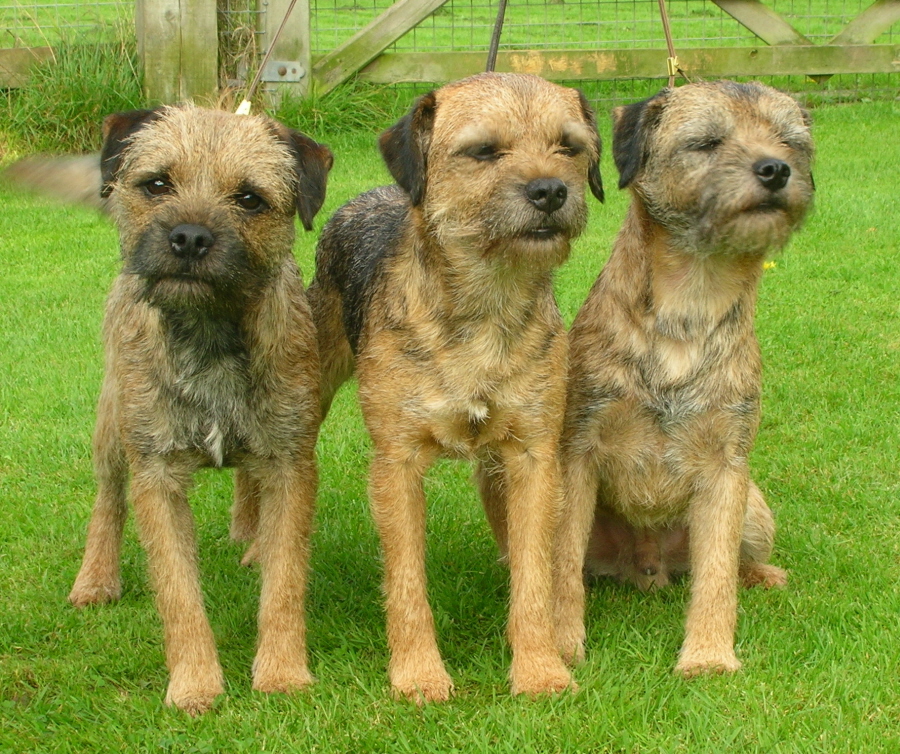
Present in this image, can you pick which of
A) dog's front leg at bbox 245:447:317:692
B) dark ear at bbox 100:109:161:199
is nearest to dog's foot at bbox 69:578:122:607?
dog's front leg at bbox 245:447:317:692

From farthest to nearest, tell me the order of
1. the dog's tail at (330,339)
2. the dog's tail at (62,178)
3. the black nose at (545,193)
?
the dog's tail at (330,339)
the dog's tail at (62,178)
the black nose at (545,193)

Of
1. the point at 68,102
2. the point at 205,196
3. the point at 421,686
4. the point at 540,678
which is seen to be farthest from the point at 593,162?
the point at 68,102

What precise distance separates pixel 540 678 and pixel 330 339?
181cm

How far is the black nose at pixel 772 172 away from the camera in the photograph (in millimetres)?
3992

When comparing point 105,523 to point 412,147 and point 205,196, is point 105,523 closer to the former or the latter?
point 205,196

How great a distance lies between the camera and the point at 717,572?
4250 mm

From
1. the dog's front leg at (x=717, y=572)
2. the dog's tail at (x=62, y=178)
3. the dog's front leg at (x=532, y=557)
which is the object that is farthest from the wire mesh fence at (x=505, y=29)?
the dog's front leg at (x=717, y=572)

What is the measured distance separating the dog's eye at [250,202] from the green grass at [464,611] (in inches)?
64.3

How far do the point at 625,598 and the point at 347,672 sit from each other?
1.22 metres

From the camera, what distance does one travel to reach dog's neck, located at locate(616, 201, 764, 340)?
167 inches

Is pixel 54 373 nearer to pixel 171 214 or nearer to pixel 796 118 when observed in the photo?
pixel 171 214

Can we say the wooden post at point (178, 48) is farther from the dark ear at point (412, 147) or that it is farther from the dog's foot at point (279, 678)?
the dog's foot at point (279, 678)

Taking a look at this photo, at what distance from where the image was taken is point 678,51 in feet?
Answer: 39.3

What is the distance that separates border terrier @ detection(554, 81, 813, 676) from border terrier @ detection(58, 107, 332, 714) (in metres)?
0.99
